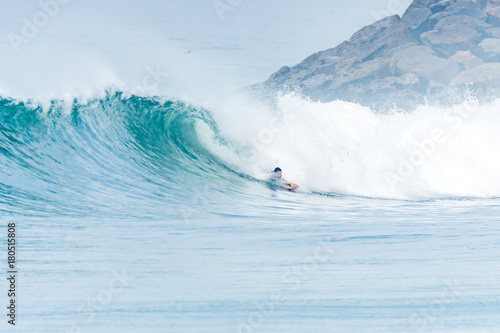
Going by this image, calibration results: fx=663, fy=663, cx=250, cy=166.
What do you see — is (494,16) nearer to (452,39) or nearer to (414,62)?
(452,39)

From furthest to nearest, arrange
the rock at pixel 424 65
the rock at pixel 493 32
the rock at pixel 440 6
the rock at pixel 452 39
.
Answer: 1. the rock at pixel 440 6
2. the rock at pixel 493 32
3. the rock at pixel 452 39
4. the rock at pixel 424 65

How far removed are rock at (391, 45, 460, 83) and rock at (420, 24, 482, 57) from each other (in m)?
A: 1.13

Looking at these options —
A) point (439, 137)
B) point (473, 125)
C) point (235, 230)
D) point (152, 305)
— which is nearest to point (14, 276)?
point (152, 305)

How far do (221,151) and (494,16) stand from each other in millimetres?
36467

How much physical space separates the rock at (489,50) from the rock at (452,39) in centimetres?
48

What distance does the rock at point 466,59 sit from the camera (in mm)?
41625

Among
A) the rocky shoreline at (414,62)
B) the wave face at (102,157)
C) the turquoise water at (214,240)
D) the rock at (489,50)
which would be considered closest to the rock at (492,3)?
the rocky shoreline at (414,62)

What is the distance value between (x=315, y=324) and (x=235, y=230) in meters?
3.27

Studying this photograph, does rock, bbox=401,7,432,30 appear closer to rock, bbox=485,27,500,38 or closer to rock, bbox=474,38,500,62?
rock, bbox=485,27,500,38

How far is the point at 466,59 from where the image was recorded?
41.8 metres

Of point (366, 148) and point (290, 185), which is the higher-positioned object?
point (366, 148)

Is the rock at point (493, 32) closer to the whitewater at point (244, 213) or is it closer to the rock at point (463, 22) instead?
the rock at point (463, 22)

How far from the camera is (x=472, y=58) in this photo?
138 ft

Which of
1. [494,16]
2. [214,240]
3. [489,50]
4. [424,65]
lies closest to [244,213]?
[214,240]
